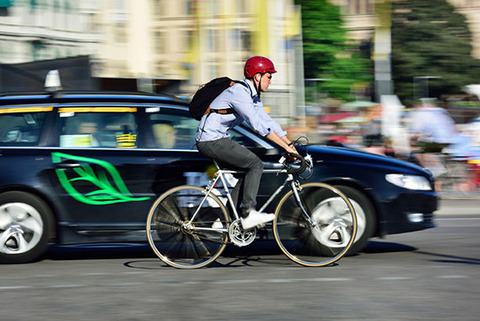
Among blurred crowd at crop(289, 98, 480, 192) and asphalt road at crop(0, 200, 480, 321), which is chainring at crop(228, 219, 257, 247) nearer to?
asphalt road at crop(0, 200, 480, 321)

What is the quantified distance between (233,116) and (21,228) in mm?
2266

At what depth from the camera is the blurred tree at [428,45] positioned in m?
64.2

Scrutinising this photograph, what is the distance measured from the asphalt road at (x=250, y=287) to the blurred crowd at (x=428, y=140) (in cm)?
628

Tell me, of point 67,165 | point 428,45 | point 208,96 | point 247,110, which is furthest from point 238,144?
point 428,45

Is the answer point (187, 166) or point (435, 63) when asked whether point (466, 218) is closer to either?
point (187, 166)

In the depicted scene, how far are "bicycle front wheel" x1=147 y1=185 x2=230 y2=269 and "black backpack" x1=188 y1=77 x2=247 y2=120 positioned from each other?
680 mm

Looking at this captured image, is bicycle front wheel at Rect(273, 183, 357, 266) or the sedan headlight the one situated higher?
the sedan headlight

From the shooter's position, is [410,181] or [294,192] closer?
[294,192]

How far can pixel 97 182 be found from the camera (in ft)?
26.1

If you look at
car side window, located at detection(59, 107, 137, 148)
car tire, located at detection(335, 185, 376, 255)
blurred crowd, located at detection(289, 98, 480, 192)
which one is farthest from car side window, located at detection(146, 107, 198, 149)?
blurred crowd, located at detection(289, 98, 480, 192)

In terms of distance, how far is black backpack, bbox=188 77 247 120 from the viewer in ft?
24.1

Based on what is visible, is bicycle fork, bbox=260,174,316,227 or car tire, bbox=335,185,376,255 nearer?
bicycle fork, bbox=260,174,316,227

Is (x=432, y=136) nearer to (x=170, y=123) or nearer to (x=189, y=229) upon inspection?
(x=170, y=123)

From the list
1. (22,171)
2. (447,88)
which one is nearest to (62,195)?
(22,171)
